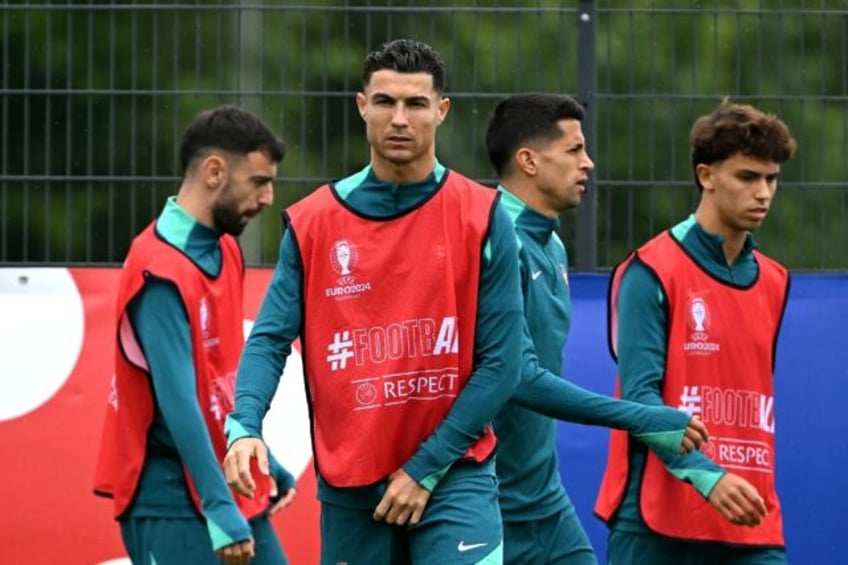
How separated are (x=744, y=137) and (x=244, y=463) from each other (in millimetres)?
2647

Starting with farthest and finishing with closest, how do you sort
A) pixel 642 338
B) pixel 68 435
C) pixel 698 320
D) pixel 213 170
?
pixel 68 435 → pixel 213 170 → pixel 698 320 → pixel 642 338

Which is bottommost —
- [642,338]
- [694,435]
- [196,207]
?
[694,435]

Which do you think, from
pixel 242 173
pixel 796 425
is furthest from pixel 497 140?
pixel 796 425

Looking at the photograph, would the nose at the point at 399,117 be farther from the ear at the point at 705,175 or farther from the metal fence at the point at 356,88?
the metal fence at the point at 356,88

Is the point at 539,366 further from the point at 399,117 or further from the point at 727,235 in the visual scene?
the point at 399,117

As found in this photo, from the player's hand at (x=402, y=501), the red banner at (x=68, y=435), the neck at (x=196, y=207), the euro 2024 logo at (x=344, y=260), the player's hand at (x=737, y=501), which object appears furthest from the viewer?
the red banner at (x=68, y=435)

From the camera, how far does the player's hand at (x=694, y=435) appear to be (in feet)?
21.4

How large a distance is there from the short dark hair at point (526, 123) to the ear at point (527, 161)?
34 millimetres

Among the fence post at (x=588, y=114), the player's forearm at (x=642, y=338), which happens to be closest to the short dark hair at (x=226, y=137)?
the player's forearm at (x=642, y=338)

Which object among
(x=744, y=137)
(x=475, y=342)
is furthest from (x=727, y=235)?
(x=475, y=342)

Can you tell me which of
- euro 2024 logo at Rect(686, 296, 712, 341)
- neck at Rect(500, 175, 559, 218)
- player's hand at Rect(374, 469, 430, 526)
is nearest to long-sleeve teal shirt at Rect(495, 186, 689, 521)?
neck at Rect(500, 175, 559, 218)

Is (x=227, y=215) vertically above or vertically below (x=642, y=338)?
above

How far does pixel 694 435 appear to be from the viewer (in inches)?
258

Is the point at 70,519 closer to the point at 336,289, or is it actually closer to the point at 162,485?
the point at 162,485
